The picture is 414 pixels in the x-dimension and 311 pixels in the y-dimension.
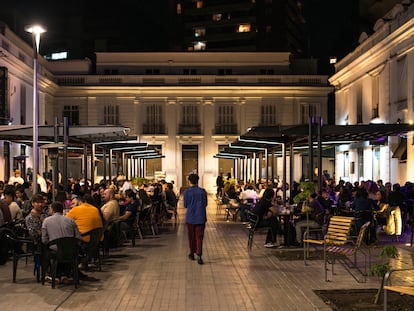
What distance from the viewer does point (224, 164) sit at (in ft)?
157

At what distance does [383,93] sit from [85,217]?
22096 mm

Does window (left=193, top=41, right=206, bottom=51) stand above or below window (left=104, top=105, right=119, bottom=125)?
above

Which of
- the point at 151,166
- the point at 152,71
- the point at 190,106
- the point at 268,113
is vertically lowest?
the point at 151,166

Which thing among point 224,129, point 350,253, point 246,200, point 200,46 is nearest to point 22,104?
point 224,129

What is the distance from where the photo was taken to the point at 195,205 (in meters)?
12.2

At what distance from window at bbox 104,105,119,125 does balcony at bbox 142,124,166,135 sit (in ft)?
7.05

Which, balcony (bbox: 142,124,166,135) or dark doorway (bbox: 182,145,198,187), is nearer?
balcony (bbox: 142,124,166,135)

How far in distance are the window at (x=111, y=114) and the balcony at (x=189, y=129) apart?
478 cm

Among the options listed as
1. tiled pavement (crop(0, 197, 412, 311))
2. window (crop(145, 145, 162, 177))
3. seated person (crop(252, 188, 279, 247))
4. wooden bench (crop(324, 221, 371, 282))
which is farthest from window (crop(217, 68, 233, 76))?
wooden bench (crop(324, 221, 371, 282))

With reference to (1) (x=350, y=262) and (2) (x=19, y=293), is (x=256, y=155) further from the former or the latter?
(2) (x=19, y=293)

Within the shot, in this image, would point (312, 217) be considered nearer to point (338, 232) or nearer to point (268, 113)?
point (338, 232)

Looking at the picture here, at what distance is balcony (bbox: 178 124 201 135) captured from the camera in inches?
1850

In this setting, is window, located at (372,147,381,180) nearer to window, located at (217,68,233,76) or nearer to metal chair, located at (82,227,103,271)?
window, located at (217,68,233,76)

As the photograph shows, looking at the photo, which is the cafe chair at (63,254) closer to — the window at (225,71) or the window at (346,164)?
the window at (346,164)
